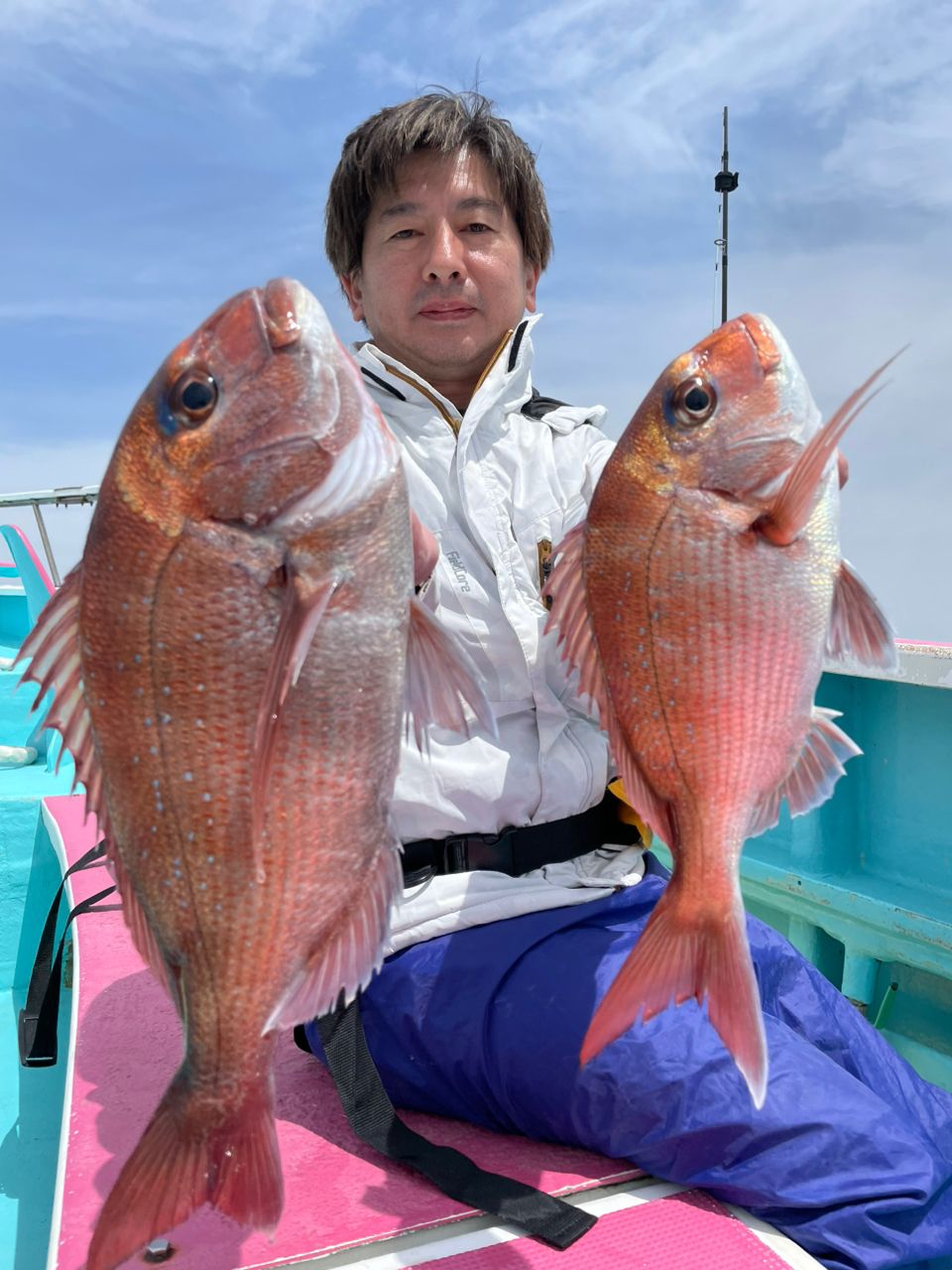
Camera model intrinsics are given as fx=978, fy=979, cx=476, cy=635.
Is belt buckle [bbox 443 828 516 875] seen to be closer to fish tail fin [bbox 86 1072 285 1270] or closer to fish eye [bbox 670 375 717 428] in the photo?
fish tail fin [bbox 86 1072 285 1270]

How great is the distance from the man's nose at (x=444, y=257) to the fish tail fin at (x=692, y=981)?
5.36 feet

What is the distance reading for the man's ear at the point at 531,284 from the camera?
2867mm

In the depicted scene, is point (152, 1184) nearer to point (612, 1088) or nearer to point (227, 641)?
point (227, 641)

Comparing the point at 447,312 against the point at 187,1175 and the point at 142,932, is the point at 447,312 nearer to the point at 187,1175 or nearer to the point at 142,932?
the point at 142,932

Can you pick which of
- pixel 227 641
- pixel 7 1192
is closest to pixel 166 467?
pixel 227 641

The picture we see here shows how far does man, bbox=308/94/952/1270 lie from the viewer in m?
1.83

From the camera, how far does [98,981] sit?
292cm

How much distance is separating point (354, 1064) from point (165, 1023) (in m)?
0.82

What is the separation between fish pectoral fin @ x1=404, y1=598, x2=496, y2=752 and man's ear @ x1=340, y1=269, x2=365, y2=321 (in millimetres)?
1760

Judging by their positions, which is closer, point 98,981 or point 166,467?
point 166,467

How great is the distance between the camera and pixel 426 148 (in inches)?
100

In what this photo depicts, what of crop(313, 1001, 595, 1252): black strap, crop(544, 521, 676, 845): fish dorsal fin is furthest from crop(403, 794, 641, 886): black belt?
crop(544, 521, 676, 845): fish dorsal fin

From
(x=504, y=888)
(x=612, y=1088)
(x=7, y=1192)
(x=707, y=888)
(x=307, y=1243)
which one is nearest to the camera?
(x=707, y=888)

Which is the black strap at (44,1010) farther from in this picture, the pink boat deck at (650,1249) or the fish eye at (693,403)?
the fish eye at (693,403)
